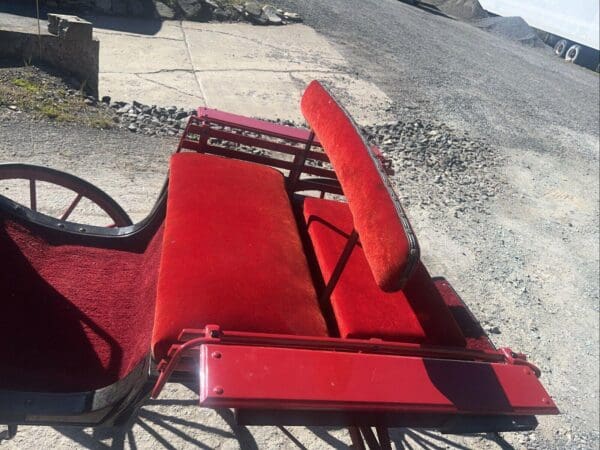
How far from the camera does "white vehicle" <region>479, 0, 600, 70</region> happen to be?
1973 centimetres

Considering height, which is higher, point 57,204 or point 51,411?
point 51,411

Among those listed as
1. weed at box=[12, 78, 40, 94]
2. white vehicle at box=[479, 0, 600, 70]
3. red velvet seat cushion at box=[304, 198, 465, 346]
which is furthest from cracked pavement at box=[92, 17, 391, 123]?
white vehicle at box=[479, 0, 600, 70]

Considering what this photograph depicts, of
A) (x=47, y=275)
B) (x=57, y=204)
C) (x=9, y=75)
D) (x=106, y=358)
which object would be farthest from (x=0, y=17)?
(x=106, y=358)

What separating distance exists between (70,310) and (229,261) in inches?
29.8

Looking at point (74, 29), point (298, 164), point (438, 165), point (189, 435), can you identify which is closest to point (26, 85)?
point (74, 29)

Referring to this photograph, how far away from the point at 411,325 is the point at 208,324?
792 mm

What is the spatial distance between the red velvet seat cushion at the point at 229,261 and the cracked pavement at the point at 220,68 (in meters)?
3.73

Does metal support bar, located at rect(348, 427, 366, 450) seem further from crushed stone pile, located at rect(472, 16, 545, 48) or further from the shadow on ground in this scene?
crushed stone pile, located at rect(472, 16, 545, 48)

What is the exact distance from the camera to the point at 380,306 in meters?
2.09

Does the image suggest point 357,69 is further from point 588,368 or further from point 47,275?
point 47,275

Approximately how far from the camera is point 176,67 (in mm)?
7039

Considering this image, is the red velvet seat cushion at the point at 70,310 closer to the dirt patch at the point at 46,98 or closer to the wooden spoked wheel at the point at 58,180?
the wooden spoked wheel at the point at 58,180

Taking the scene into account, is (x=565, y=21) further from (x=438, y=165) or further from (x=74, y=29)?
(x=74, y=29)

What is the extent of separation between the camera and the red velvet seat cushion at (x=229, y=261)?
1.82 meters
